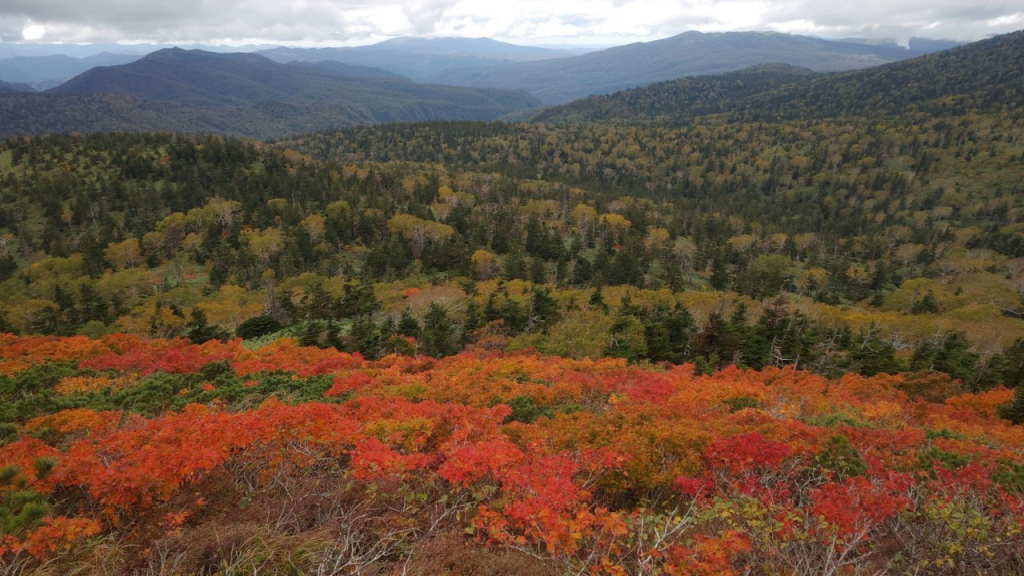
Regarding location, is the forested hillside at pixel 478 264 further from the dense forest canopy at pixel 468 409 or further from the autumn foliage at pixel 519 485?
the autumn foliage at pixel 519 485

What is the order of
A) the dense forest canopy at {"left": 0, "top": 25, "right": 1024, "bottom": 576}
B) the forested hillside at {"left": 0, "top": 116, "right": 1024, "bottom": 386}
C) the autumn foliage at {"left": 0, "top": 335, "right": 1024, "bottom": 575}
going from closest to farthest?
the autumn foliage at {"left": 0, "top": 335, "right": 1024, "bottom": 575}
the dense forest canopy at {"left": 0, "top": 25, "right": 1024, "bottom": 576}
the forested hillside at {"left": 0, "top": 116, "right": 1024, "bottom": 386}

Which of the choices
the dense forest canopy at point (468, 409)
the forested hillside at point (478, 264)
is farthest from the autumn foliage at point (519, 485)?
the forested hillside at point (478, 264)

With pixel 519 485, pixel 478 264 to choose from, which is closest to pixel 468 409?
pixel 519 485

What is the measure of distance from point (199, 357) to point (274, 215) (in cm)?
8384

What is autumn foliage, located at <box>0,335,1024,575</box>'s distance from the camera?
11297 millimetres

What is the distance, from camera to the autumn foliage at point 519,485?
445 inches

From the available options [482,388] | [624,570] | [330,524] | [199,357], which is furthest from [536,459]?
[199,357]

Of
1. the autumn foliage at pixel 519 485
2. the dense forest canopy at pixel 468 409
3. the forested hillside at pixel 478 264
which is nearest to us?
the autumn foliage at pixel 519 485

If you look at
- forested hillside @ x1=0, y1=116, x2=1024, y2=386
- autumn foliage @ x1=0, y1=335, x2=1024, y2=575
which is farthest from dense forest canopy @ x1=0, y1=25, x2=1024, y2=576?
Answer: forested hillside @ x1=0, y1=116, x2=1024, y2=386

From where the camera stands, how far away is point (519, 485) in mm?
14023

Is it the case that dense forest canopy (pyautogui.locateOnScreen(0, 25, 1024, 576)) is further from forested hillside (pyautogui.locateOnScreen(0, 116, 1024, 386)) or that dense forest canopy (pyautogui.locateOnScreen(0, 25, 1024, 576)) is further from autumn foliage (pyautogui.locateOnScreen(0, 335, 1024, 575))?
forested hillside (pyautogui.locateOnScreen(0, 116, 1024, 386))

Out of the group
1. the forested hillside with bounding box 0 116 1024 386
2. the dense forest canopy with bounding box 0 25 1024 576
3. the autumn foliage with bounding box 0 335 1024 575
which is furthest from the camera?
the forested hillside with bounding box 0 116 1024 386

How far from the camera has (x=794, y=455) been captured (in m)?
17.5

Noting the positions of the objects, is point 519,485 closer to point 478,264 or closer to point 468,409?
point 468,409
